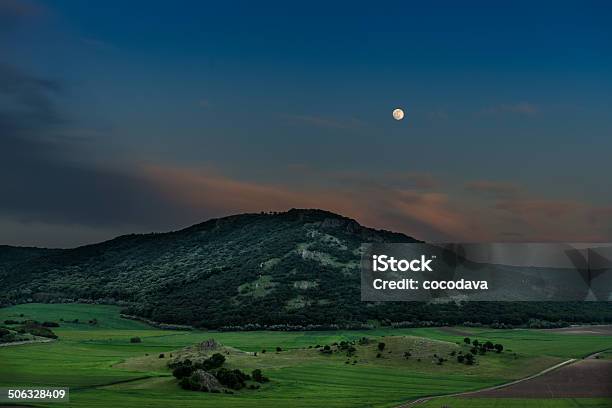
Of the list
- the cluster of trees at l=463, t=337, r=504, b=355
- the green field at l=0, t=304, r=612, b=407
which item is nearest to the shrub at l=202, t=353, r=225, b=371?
the green field at l=0, t=304, r=612, b=407

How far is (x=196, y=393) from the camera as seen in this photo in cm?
8344

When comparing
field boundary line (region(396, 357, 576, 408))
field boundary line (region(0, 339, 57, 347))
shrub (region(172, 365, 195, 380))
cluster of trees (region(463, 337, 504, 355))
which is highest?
cluster of trees (region(463, 337, 504, 355))

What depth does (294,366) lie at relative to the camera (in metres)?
112

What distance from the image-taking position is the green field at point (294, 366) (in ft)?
277

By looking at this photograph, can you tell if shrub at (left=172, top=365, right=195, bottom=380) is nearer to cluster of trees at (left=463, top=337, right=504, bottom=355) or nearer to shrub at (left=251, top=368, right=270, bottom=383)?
shrub at (left=251, top=368, right=270, bottom=383)

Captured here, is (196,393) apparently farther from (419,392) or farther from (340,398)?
(419,392)

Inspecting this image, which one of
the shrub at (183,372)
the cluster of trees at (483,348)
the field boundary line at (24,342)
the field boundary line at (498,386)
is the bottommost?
the field boundary line at (498,386)

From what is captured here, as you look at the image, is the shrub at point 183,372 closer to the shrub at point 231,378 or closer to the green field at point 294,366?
the green field at point 294,366

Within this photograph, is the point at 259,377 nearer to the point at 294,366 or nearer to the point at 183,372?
the point at 183,372

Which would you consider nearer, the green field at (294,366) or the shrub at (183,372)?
the green field at (294,366)

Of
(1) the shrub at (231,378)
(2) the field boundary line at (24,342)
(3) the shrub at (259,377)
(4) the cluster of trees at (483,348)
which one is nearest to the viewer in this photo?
(1) the shrub at (231,378)

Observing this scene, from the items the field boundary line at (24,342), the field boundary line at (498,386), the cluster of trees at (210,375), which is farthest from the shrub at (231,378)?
the field boundary line at (24,342)

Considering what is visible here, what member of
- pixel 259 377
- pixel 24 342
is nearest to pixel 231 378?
pixel 259 377

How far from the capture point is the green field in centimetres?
8450
